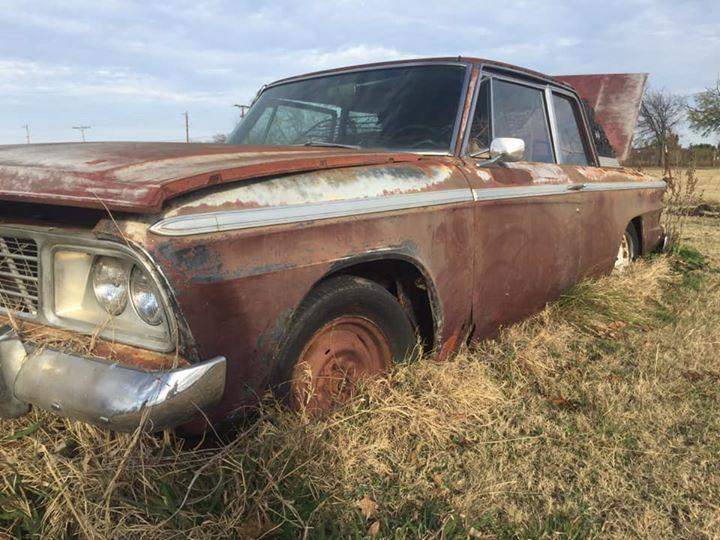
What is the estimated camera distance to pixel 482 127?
316 cm

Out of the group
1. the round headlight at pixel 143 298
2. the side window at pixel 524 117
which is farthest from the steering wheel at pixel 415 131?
the round headlight at pixel 143 298

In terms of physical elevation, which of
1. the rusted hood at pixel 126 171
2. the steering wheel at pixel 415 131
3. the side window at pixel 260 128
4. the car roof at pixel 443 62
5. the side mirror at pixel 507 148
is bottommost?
the rusted hood at pixel 126 171

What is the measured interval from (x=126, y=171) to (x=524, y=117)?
8.74 ft

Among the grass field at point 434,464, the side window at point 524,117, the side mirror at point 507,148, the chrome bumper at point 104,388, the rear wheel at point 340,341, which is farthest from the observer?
the side window at point 524,117

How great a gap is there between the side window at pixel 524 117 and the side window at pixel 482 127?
77mm

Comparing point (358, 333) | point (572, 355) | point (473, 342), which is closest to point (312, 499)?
point (358, 333)

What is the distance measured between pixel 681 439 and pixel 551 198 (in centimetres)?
151

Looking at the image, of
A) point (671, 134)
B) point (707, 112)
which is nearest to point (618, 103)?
point (671, 134)

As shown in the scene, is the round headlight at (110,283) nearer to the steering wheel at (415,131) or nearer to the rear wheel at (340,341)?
the rear wheel at (340,341)

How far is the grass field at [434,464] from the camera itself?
1721 mm

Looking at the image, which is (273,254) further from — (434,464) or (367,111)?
(367,111)

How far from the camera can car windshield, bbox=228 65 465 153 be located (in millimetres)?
3014

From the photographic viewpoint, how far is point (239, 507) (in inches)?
68.6

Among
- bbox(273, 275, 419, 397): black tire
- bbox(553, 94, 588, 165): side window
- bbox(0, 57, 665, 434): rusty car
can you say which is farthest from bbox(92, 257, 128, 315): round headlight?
bbox(553, 94, 588, 165): side window
